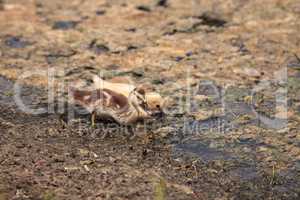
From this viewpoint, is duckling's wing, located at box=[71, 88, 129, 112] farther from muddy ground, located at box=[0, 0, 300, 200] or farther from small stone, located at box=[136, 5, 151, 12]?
small stone, located at box=[136, 5, 151, 12]

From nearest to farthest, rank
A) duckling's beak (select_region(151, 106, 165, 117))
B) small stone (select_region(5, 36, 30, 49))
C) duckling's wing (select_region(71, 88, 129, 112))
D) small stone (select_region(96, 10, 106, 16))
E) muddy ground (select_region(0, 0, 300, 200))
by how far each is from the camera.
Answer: muddy ground (select_region(0, 0, 300, 200)) < duckling's wing (select_region(71, 88, 129, 112)) < duckling's beak (select_region(151, 106, 165, 117)) < small stone (select_region(5, 36, 30, 49)) < small stone (select_region(96, 10, 106, 16))

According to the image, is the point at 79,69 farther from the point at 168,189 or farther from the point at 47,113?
the point at 168,189

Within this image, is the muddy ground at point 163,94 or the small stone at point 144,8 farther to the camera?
the small stone at point 144,8

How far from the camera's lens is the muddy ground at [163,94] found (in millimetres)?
3244

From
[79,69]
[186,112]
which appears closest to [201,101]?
[186,112]

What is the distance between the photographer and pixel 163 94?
4.20 meters

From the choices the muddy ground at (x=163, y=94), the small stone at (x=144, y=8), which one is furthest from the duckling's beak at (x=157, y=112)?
the small stone at (x=144, y=8)

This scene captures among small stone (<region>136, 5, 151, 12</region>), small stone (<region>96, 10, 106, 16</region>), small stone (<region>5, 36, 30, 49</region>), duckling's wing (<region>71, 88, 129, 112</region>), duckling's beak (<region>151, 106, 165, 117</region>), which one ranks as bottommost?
duckling's beak (<region>151, 106, 165, 117</region>)

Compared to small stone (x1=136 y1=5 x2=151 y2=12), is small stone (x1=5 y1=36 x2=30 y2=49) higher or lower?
lower

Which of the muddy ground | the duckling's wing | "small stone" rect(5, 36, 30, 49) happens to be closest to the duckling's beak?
the muddy ground

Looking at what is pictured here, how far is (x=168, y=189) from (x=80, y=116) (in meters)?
1.02

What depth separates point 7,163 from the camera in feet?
10.9

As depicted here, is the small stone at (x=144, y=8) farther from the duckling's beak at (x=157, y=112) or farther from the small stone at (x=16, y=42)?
the duckling's beak at (x=157, y=112)

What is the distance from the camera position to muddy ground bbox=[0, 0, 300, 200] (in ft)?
Result: 10.6
